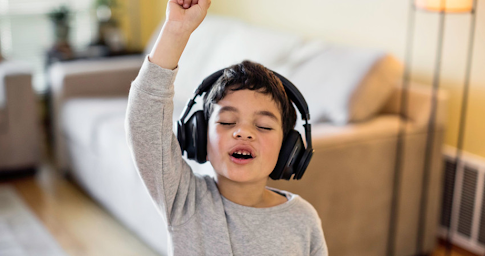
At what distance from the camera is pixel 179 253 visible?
92cm

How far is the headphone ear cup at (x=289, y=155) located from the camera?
97 centimetres

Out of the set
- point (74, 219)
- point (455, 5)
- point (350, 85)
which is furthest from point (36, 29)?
point (455, 5)

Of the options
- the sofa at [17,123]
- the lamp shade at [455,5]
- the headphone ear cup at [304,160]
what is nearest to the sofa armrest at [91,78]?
the sofa at [17,123]

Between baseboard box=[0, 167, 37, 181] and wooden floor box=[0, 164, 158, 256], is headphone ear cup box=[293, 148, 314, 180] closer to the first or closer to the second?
wooden floor box=[0, 164, 158, 256]

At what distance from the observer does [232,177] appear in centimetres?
91

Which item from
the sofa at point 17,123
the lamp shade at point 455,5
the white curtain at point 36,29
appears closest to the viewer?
the lamp shade at point 455,5

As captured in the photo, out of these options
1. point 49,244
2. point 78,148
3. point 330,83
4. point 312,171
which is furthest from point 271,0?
point 49,244

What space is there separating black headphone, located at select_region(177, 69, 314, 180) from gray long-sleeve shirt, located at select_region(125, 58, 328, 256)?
0.16 feet

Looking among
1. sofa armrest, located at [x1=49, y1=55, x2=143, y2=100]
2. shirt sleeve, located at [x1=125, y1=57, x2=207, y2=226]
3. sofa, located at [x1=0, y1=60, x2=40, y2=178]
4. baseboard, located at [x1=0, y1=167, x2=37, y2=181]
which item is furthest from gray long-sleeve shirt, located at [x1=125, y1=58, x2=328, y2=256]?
baseboard, located at [x1=0, y1=167, x2=37, y2=181]

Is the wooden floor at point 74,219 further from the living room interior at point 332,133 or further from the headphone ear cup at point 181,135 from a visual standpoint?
the headphone ear cup at point 181,135

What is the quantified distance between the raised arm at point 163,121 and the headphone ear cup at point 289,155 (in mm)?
163

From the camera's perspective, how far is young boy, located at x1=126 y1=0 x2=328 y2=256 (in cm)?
88

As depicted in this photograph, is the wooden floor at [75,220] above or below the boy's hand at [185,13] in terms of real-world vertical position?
below

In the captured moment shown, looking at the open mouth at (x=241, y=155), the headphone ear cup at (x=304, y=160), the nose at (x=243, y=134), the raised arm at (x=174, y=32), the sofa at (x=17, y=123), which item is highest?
the raised arm at (x=174, y=32)
